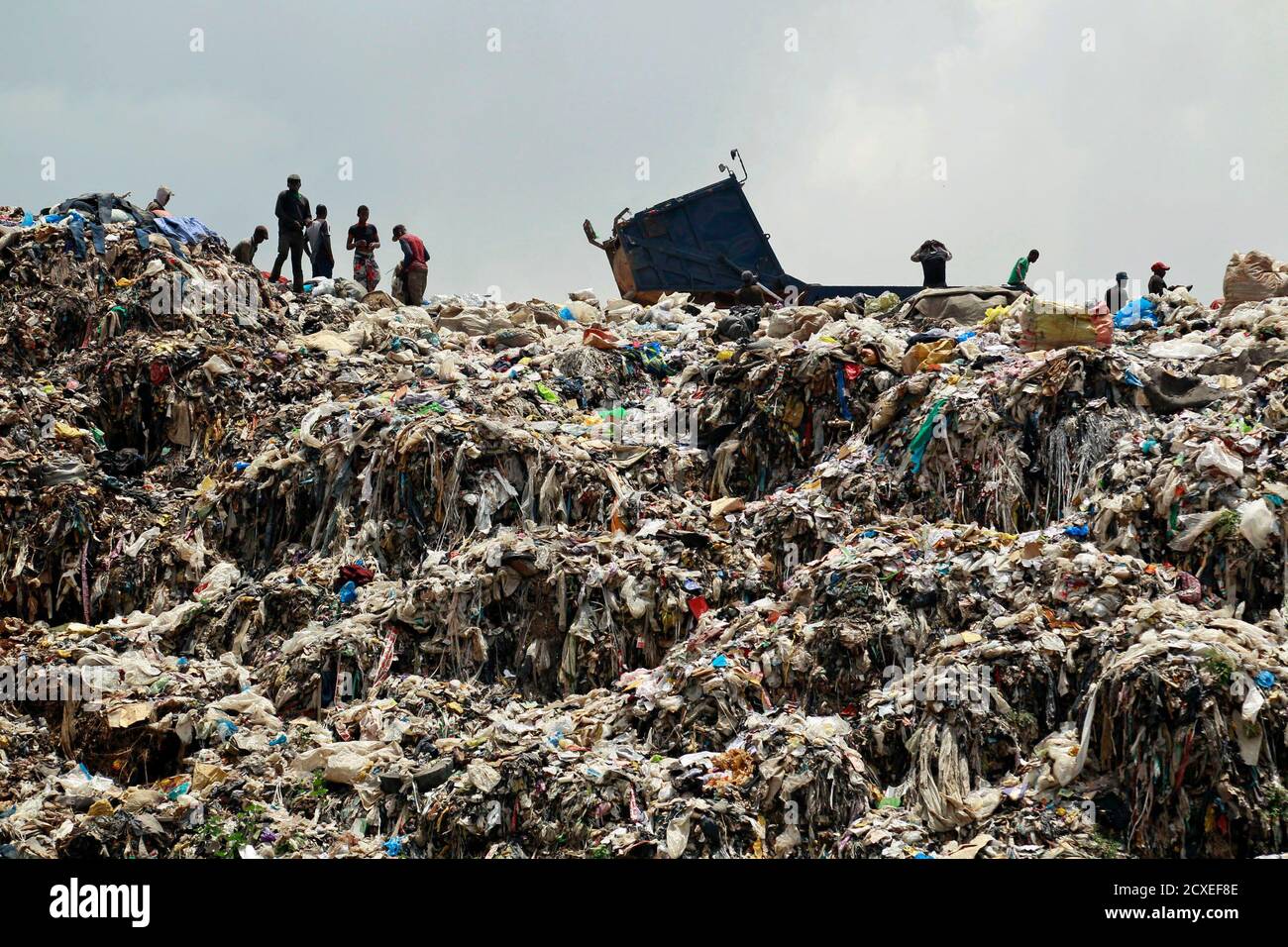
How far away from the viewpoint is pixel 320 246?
56.0 ft

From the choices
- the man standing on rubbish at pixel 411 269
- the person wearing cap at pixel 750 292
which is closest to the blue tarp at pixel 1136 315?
the person wearing cap at pixel 750 292

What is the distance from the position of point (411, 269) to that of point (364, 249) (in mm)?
566

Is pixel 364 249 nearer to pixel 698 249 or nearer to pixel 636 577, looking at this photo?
pixel 698 249

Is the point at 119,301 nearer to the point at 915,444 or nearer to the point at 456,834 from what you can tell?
the point at 915,444

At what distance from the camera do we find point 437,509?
11.4m

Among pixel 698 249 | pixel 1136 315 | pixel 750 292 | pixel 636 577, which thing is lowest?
pixel 636 577

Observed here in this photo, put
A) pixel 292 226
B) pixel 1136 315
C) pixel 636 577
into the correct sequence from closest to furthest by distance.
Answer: pixel 636 577
pixel 1136 315
pixel 292 226

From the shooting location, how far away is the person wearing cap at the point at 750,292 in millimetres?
16922

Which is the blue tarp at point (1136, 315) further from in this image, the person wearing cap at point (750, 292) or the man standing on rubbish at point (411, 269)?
the man standing on rubbish at point (411, 269)

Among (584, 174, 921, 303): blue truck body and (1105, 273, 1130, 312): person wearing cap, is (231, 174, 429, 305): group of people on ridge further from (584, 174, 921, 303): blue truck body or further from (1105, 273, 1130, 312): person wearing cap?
(1105, 273, 1130, 312): person wearing cap

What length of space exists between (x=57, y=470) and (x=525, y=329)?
4721 millimetres

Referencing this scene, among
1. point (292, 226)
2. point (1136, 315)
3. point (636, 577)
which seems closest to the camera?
point (636, 577)

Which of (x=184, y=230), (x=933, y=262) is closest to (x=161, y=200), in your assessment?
(x=184, y=230)

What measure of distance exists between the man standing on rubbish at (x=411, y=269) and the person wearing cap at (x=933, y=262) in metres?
4.80
